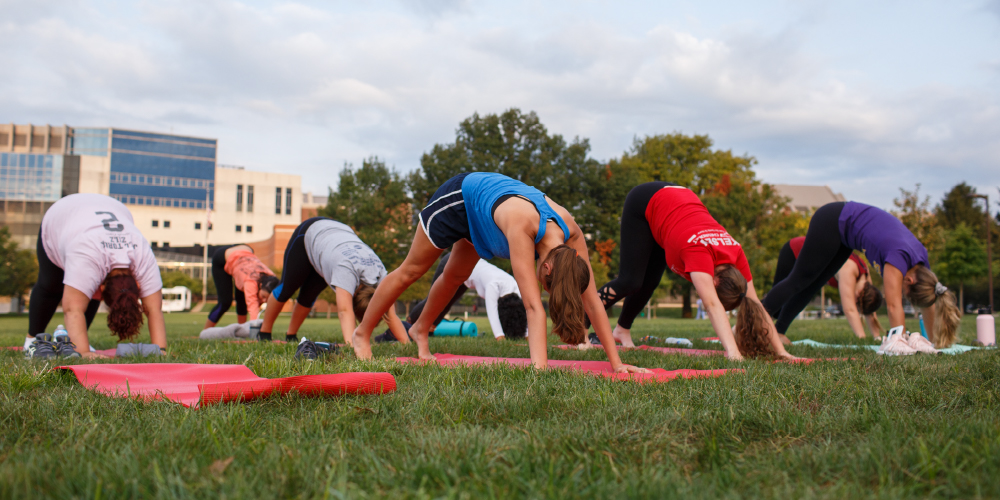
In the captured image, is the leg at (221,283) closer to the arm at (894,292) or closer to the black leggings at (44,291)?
the black leggings at (44,291)

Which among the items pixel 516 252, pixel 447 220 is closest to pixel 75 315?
pixel 447 220

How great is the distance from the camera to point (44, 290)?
5875 millimetres

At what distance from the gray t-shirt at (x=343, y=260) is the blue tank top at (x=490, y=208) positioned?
5.98ft

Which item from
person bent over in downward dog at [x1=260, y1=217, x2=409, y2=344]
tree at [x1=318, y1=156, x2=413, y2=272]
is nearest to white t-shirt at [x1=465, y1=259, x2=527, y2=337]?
person bent over in downward dog at [x1=260, y1=217, x2=409, y2=344]

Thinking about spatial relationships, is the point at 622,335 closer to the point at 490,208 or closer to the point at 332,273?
the point at 332,273

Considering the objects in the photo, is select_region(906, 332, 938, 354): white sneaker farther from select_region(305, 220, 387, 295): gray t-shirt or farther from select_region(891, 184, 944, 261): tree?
select_region(891, 184, 944, 261): tree

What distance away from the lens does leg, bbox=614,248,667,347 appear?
671cm

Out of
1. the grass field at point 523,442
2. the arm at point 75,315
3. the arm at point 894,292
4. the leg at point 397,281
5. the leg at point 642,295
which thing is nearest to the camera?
the grass field at point 523,442

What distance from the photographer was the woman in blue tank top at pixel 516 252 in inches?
142

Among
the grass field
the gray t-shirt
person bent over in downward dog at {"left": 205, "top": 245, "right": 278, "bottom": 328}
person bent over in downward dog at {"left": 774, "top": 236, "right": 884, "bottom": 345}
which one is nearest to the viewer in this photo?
the grass field

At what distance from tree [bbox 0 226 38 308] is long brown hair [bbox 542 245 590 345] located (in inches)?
1422

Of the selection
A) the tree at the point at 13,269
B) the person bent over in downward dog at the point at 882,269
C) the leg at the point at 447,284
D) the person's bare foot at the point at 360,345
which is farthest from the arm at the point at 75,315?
the tree at the point at 13,269

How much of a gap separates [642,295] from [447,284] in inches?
101

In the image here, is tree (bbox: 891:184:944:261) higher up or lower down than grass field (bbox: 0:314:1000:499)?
higher up
